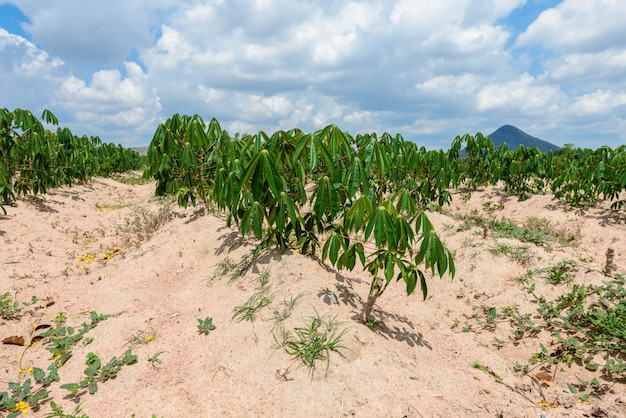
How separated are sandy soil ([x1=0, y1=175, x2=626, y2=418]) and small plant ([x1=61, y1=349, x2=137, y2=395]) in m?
0.05

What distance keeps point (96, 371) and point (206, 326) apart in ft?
2.69

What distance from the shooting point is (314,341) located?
2.40m

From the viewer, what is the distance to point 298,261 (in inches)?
133

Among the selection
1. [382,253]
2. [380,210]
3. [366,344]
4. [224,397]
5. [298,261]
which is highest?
[380,210]

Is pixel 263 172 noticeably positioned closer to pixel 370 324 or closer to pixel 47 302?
pixel 370 324

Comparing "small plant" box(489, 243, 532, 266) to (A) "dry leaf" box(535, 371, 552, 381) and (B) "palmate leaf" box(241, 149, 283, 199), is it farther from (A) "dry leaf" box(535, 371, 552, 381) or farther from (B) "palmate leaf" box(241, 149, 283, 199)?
(B) "palmate leaf" box(241, 149, 283, 199)

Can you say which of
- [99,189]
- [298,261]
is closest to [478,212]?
[298,261]

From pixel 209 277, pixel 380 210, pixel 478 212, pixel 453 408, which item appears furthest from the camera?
pixel 478 212

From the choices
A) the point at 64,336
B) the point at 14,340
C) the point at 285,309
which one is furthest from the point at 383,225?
the point at 14,340

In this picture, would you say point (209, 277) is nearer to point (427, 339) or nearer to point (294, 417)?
point (294, 417)

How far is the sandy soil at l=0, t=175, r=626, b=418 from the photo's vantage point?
6.92ft

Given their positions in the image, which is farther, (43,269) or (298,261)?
(43,269)

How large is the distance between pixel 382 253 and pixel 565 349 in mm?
2147

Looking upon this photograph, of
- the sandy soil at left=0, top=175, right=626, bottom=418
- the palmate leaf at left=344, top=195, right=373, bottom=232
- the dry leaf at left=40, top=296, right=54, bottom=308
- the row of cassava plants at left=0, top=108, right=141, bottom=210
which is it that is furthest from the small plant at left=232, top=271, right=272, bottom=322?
the row of cassava plants at left=0, top=108, right=141, bottom=210
